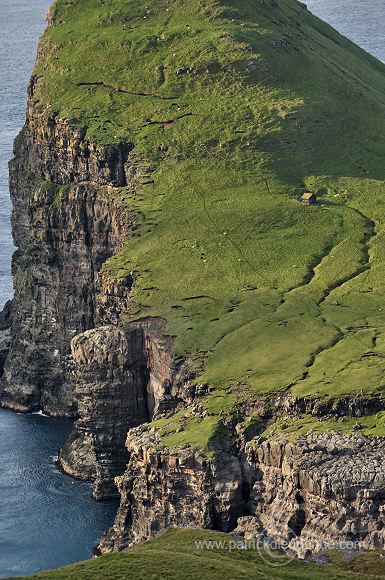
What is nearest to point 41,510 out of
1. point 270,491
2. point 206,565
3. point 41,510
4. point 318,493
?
point 41,510

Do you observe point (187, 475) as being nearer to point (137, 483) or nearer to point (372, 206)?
point (137, 483)

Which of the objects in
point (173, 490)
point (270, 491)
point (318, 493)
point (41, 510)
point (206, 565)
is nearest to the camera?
point (206, 565)

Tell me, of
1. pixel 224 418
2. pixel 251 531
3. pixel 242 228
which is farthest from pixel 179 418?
pixel 242 228

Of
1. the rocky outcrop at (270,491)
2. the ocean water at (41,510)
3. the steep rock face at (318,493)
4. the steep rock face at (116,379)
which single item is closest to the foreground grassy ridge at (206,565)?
the steep rock face at (318,493)

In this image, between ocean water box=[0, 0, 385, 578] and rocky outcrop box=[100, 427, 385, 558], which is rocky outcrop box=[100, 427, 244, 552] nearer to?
rocky outcrop box=[100, 427, 385, 558]

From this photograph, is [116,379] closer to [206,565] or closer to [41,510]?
[41,510]

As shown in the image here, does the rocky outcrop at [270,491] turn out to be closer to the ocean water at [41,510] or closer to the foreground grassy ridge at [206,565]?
the foreground grassy ridge at [206,565]
